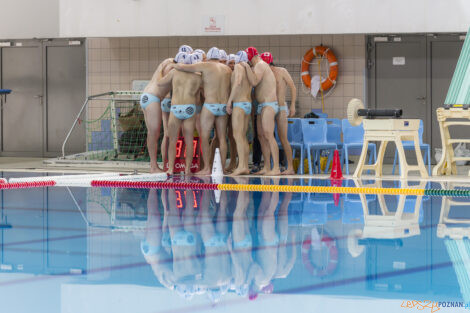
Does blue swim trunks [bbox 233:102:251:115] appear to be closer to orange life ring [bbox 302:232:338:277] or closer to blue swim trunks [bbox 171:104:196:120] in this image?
blue swim trunks [bbox 171:104:196:120]

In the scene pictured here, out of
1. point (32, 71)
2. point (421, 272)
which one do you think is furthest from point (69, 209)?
point (32, 71)

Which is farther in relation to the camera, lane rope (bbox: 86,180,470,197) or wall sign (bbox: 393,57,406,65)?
wall sign (bbox: 393,57,406,65)

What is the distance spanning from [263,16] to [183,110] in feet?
13.5

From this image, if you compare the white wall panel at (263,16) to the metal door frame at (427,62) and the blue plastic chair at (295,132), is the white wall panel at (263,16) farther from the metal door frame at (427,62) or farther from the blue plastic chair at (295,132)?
the blue plastic chair at (295,132)

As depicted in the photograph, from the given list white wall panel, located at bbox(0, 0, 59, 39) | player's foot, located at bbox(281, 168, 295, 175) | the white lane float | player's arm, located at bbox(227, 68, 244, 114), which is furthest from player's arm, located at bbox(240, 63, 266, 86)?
white wall panel, located at bbox(0, 0, 59, 39)

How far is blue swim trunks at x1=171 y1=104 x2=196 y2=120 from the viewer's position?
1044 cm

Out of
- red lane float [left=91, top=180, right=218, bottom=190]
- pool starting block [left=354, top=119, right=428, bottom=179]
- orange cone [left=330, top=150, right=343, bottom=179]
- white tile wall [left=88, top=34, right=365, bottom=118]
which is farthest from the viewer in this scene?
white tile wall [left=88, top=34, right=365, bottom=118]

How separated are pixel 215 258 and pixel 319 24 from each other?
10098 millimetres

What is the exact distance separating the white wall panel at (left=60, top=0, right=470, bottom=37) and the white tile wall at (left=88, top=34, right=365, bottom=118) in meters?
1.21

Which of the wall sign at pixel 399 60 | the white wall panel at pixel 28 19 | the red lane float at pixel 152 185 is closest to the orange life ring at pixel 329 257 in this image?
the red lane float at pixel 152 185

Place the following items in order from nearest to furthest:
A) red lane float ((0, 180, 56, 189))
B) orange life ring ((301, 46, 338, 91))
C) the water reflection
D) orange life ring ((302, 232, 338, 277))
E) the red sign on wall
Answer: the water reflection < orange life ring ((302, 232, 338, 277)) < red lane float ((0, 180, 56, 189)) < the red sign on wall < orange life ring ((301, 46, 338, 91))

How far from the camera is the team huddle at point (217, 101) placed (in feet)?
34.3

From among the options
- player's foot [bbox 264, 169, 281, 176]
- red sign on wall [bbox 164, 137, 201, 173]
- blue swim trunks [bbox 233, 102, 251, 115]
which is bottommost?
player's foot [bbox 264, 169, 281, 176]

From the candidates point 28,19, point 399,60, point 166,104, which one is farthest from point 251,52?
point 28,19
